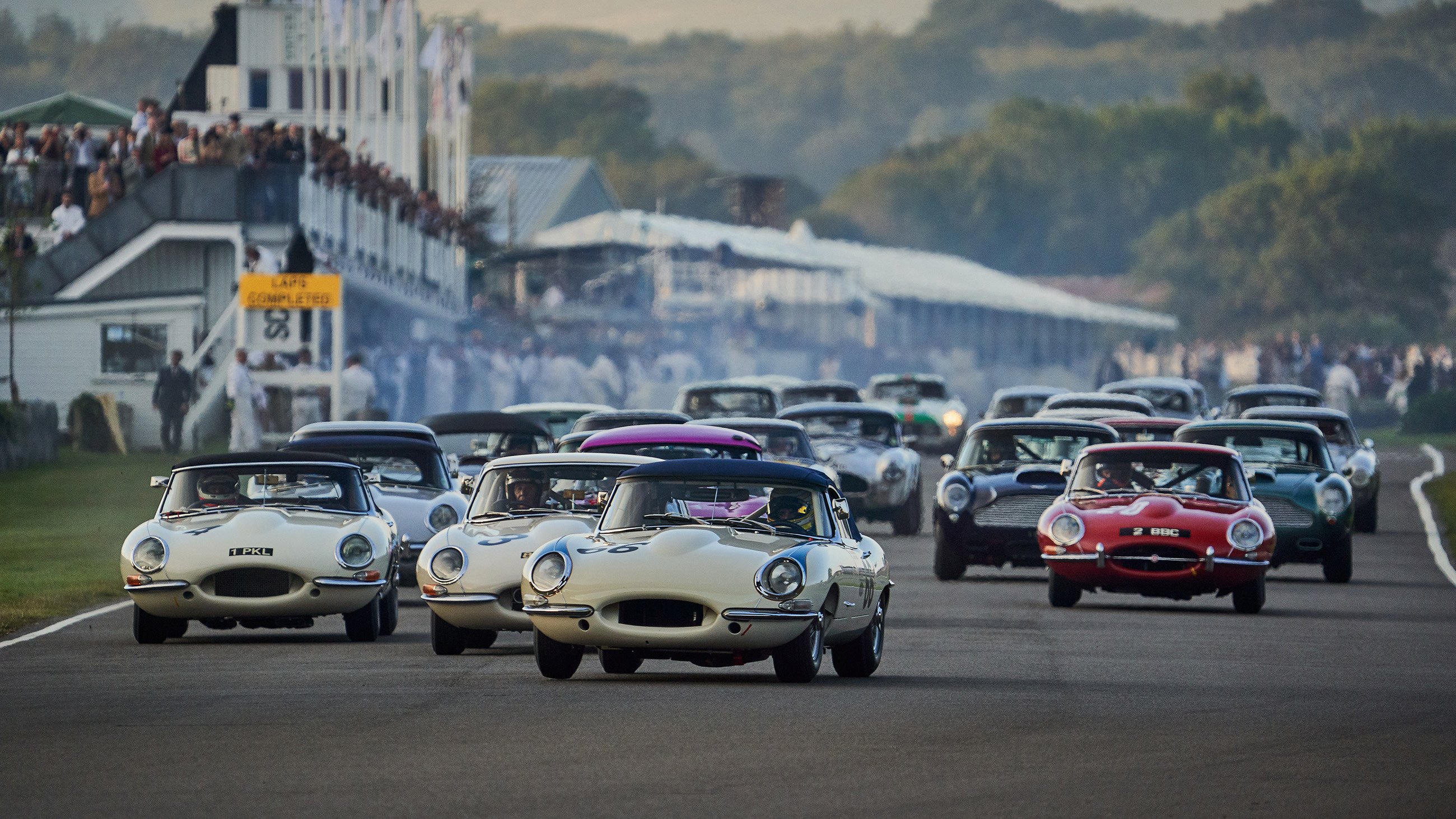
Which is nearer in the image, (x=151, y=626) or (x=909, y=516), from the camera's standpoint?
(x=151, y=626)

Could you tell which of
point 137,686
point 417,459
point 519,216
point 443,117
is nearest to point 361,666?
point 137,686

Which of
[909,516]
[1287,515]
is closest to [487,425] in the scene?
[909,516]

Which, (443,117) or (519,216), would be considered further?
(519,216)

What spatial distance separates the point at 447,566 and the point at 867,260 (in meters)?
71.3

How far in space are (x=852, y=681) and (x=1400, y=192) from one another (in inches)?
4659

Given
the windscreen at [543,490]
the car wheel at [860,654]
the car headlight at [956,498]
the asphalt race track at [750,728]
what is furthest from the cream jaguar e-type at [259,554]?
the car headlight at [956,498]

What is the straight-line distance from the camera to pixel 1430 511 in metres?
34.2

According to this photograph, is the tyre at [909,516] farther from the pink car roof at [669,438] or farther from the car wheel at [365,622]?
the car wheel at [365,622]

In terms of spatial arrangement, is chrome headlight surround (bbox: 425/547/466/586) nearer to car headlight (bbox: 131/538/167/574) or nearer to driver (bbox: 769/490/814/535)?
car headlight (bbox: 131/538/167/574)

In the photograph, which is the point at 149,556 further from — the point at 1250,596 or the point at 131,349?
the point at 131,349

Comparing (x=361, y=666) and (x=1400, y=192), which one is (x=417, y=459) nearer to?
(x=361, y=666)

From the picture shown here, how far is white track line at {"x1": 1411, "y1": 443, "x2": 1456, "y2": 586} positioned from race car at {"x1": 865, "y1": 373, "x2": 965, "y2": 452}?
25.9 ft

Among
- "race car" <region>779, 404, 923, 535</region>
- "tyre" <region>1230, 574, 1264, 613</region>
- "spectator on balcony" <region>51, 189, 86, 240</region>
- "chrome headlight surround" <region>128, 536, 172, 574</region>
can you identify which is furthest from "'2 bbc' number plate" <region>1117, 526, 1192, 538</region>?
"spectator on balcony" <region>51, 189, 86, 240</region>

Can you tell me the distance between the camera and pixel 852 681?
47.1 feet
